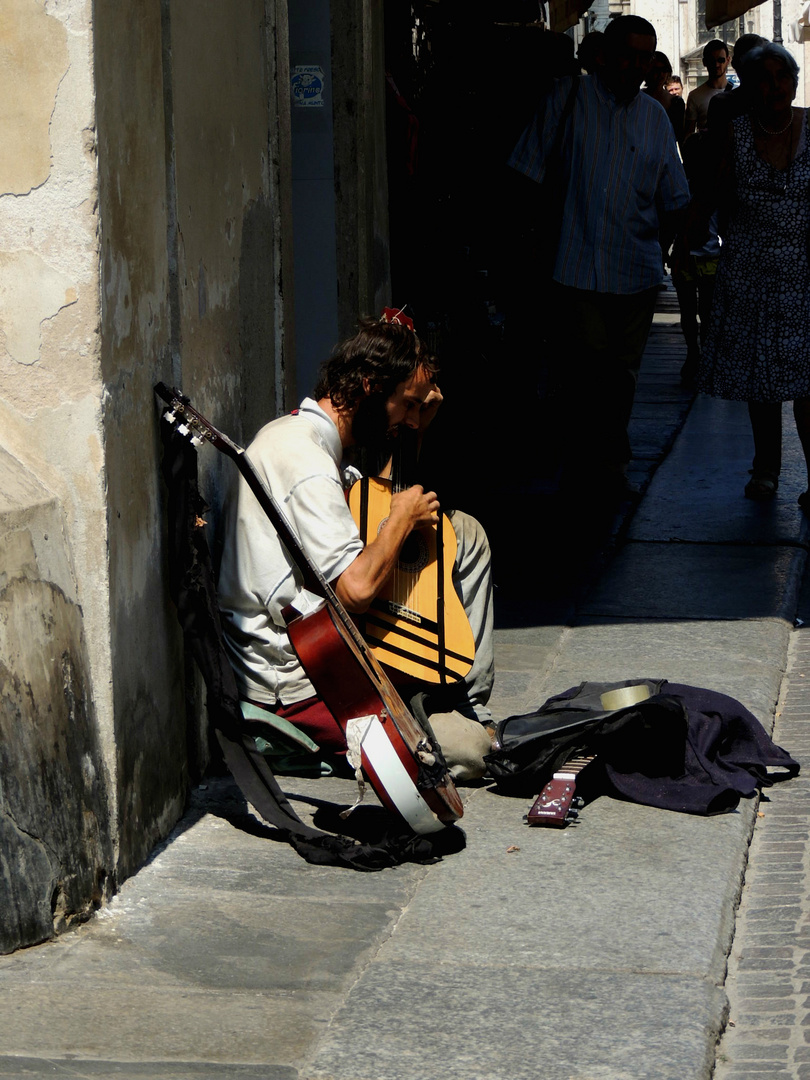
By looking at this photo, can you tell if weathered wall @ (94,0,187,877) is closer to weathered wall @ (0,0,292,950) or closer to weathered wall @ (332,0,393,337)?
weathered wall @ (0,0,292,950)

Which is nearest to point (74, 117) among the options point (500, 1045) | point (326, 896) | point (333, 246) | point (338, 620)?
point (338, 620)

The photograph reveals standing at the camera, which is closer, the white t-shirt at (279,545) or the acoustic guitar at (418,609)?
the white t-shirt at (279,545)

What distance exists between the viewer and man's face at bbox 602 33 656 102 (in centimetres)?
675

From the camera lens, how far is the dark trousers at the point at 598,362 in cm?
705

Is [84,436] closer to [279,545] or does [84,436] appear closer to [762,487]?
[279,545]

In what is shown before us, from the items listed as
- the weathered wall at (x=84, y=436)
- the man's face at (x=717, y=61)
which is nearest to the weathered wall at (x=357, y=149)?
the weathered wall at (x=84, y=436)

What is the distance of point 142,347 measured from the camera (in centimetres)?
350

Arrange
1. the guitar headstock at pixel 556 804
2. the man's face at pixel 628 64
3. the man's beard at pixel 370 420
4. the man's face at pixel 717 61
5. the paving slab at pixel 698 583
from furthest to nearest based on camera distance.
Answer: the man's face at pixel 717 61, the man's face at pixel 628 64, the paving slab at pixel 698 583, the man's beard at pixel 370 420, the guitar headstock at pixel 556 804

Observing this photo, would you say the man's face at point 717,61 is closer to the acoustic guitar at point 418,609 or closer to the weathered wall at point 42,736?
the acoustic guitar at point 418,609

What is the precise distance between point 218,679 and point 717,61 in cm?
1018

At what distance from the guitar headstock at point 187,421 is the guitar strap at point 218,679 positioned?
0.03 m

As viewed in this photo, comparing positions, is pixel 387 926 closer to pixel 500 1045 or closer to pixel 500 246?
pixel 500 1045

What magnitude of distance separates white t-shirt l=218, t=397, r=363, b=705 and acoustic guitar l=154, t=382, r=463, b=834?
17 cm

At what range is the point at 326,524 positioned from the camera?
12.4ft
